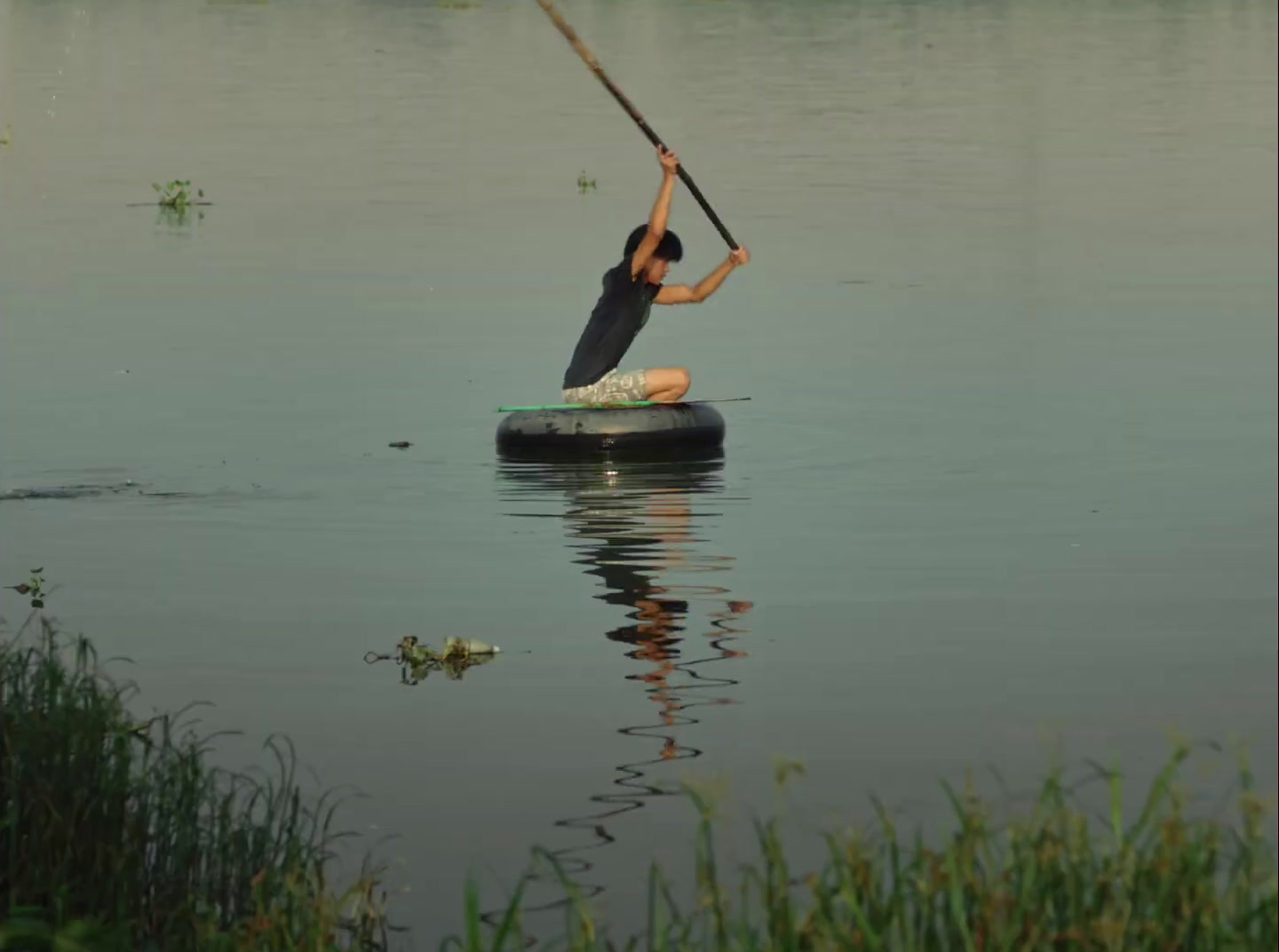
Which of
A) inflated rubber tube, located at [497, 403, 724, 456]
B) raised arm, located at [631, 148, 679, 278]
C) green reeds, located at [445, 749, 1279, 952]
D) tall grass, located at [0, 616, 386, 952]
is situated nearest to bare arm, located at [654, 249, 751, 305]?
raised arm, located at [631, 148, 679, 278]

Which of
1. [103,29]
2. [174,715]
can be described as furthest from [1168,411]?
[103,29]

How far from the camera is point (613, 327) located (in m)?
17.3

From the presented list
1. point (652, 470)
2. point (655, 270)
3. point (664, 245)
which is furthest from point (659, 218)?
point (652, 470)

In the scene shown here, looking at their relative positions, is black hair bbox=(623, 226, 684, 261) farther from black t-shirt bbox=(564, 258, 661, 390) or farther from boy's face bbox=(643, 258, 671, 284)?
black t-shirt bbox=(564, 258, 661, 390)

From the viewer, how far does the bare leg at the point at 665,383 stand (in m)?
17.4

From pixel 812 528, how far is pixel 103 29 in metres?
63.8

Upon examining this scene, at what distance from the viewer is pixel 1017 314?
24.4 metres

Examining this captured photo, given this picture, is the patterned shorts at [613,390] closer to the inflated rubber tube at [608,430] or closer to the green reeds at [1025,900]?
the inflated rubber tube at [608,430]

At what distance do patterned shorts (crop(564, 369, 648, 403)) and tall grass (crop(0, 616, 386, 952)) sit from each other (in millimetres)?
8425

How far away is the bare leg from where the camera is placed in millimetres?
17438

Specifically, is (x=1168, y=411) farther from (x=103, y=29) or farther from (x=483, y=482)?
(x=103, y=29)

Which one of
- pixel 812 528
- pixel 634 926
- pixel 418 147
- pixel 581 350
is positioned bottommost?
pixel 634 926

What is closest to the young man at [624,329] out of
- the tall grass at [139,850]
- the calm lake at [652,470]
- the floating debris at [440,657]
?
the calm lake at [652,470]

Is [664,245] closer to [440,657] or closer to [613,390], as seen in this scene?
[613,390]
